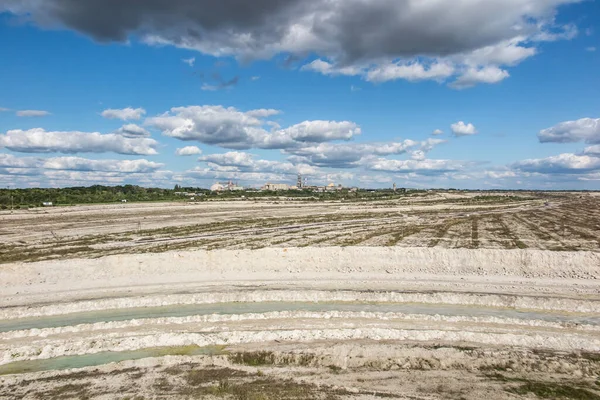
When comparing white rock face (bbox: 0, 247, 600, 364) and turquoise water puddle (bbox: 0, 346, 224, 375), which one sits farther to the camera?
white rock face (bbox: 0, 247, 600, 364)

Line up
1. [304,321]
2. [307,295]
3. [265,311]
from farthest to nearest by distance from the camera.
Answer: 1. [307,295]
2. [265,311]
3. [304,321]

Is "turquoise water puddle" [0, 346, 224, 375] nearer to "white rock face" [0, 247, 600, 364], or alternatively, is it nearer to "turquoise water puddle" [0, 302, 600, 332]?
"white rock face" [0, 247, 600, 364]

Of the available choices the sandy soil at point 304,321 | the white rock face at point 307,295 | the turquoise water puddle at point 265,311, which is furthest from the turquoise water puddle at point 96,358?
the turquoise water puddle at point 265,311

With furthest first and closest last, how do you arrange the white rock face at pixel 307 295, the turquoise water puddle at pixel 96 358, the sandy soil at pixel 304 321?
the white rock face at pixel 307 295 → the turquoise water puddle at pixel 96 358 → the sandy soil at pixel 304 321

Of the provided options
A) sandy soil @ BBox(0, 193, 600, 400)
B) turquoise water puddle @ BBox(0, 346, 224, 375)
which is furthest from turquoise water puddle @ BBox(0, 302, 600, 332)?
turquoise water puddle @ BBox(0, 346, 224, 375)

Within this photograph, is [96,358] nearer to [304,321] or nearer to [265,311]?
[265,311]

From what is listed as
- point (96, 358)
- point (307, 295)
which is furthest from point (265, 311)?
point (96, 358)

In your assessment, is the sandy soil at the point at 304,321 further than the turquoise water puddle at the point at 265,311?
No

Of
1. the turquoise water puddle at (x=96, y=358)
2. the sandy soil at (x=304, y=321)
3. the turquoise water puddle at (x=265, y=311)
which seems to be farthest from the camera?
the turquoise water puddle at (x=265, y=311)

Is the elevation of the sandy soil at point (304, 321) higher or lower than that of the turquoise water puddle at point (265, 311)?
higher

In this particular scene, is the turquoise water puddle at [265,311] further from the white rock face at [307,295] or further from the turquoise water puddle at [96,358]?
the turquoise water puddle at [96,358]

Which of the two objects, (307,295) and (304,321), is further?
(307,295)
